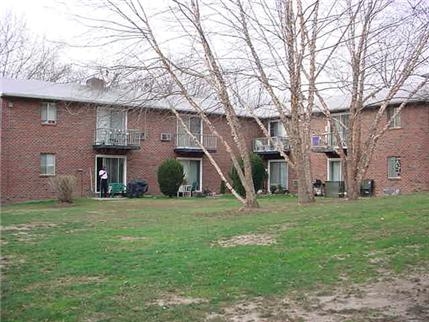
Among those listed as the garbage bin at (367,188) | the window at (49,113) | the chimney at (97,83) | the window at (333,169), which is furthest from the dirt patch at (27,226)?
the window at (333,169)

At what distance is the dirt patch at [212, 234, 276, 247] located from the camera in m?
10.6

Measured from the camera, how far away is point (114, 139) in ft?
102

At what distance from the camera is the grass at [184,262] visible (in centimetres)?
661

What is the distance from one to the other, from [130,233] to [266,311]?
266 inches

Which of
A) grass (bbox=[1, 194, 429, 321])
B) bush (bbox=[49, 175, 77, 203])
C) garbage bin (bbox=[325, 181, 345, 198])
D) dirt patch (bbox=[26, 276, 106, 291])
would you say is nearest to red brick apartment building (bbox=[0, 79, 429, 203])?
garbage bin (bbox=[325, 181, 345, 198])

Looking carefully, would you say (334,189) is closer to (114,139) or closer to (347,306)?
(114,139)

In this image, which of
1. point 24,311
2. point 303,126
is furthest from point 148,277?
point 303,126

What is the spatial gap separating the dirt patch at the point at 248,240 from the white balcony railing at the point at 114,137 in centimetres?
Result: 2020

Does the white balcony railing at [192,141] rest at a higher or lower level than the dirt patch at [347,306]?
higher

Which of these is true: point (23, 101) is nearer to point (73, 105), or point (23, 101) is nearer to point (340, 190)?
point (73, 105)

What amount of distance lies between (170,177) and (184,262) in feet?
73.3

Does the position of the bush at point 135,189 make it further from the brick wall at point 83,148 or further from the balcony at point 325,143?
the balcony at point 325,143

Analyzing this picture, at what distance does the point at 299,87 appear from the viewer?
714 inches

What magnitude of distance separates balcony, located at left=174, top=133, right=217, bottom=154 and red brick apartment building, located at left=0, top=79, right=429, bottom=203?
6cm
